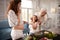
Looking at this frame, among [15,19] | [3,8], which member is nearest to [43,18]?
[15,19]

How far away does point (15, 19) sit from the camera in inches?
38.9

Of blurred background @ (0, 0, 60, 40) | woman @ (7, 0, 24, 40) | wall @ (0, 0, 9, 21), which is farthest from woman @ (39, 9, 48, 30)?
wall @ (0, 0, 9, 21)

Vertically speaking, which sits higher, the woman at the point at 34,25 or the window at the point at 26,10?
the window at the point at 26,10

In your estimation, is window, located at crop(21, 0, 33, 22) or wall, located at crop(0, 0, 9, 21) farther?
wall, located at crop(0, 0, 9, 21)

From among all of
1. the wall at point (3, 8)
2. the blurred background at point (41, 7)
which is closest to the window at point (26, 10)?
the blurred background at point (41, 7)

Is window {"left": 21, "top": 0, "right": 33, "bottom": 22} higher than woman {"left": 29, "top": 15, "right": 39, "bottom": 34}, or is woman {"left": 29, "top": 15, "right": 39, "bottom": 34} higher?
window {"left": 21, "top": 0, "right": 33, "bottom": 22}

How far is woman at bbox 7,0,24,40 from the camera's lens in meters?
0.99

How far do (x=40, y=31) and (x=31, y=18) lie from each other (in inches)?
5.6

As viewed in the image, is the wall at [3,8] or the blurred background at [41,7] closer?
the blurred background at [41,7]

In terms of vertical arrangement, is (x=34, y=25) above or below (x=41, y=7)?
below

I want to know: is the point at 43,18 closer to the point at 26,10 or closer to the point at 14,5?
the point at 26,10

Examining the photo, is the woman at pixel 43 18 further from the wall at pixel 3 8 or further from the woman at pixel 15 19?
the wall at pixel 3 8

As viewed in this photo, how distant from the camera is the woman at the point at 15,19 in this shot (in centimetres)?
99

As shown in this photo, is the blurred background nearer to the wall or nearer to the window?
the window
